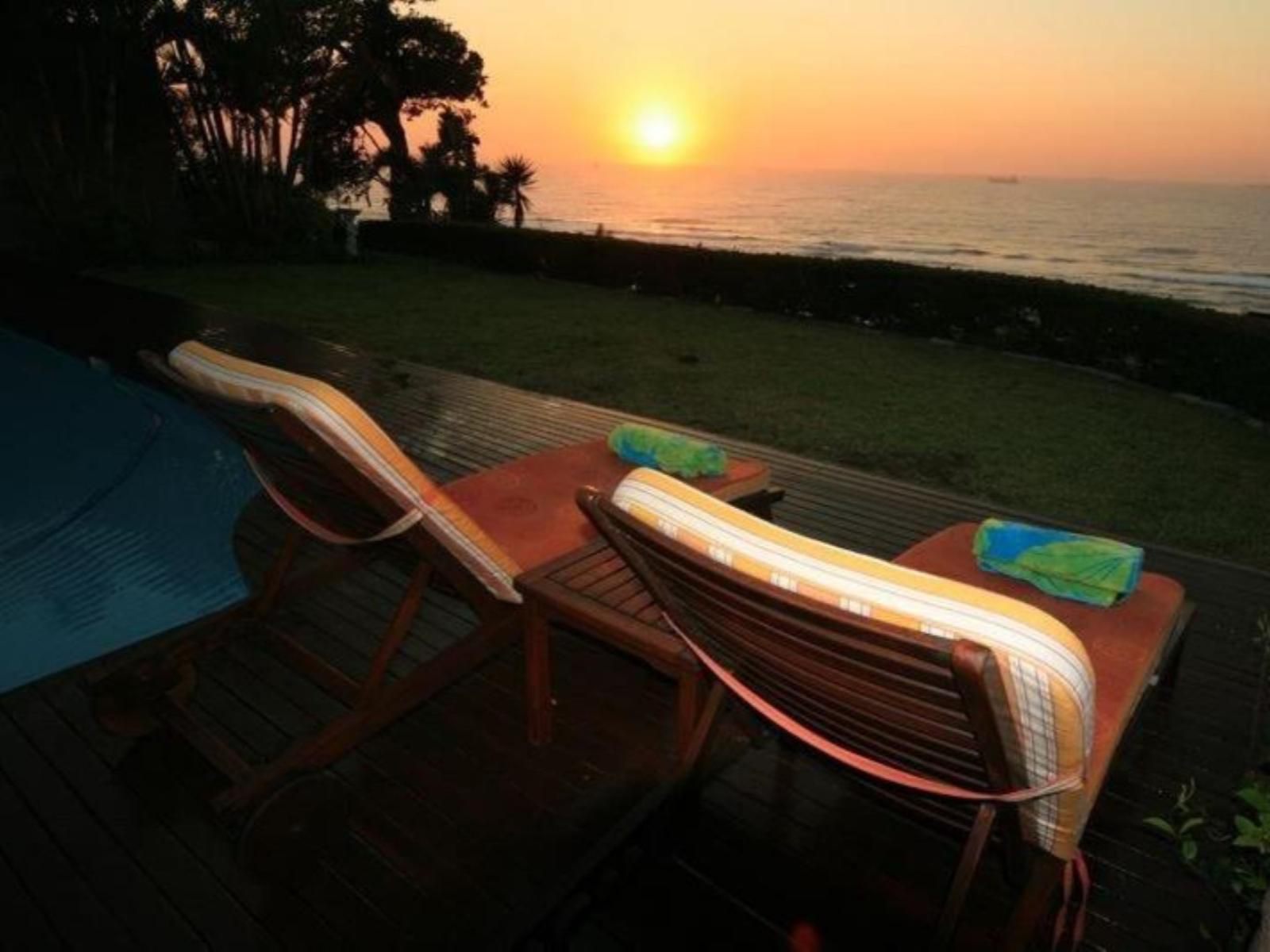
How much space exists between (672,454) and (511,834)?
1.89 metres

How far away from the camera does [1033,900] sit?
171 cm

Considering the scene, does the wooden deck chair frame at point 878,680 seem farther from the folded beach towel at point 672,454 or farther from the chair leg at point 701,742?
the folded beach towel at point 672,454

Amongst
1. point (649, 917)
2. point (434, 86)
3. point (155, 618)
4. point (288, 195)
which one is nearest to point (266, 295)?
point (288, 195)

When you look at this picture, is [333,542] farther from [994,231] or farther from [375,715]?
[994,231]

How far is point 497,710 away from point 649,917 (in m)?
1.10

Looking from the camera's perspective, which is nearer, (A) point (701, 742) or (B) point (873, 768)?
(B) point (873, 768)

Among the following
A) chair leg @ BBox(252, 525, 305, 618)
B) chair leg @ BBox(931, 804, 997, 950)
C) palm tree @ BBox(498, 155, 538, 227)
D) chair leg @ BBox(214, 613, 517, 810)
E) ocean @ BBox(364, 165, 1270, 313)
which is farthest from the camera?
ocean @ BBox(364, 165, 1270, 313)

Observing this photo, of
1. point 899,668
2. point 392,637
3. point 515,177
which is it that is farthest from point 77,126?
point 899,668

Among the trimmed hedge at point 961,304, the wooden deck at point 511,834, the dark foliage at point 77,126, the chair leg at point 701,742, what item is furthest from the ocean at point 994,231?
the chair leg at point 701,742

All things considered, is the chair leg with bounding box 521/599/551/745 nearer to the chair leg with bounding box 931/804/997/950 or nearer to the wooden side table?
the wooden side table

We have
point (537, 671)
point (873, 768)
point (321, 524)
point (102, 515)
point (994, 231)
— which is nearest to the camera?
point (873, 768)

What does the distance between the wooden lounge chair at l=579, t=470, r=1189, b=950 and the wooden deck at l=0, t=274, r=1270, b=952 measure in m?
0.48

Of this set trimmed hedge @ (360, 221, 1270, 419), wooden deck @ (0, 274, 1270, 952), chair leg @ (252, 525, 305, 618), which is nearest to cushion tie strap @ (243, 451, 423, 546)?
chair leg @ (252, 525, 305, 618)

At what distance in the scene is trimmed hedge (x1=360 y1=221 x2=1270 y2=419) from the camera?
32.2 feet
